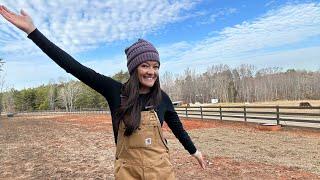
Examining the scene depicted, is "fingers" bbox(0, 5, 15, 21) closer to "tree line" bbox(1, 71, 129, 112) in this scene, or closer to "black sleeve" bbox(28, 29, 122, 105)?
"black sleeve" bbox(28, 29, 122, 105)

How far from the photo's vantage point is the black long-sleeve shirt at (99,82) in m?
2.37

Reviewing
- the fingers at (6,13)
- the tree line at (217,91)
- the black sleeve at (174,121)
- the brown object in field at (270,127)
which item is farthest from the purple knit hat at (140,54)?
the tree line at (217,91)

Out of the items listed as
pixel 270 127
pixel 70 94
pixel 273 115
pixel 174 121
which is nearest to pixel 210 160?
pixel 174 121

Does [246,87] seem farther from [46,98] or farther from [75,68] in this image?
[75,68]

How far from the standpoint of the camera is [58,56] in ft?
7.82

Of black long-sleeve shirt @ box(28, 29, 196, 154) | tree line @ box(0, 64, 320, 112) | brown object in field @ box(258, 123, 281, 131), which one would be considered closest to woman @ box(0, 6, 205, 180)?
black long-sleeve shirt @ box(28, 29, 196, 154)

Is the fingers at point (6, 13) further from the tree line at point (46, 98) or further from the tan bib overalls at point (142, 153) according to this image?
the tree line at point (46, 98)

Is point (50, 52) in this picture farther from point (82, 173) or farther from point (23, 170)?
point (23, 170)

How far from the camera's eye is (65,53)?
242 cm

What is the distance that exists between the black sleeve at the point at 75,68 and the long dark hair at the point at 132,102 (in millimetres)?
97

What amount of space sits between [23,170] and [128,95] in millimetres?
7276

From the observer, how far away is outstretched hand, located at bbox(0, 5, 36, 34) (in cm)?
230

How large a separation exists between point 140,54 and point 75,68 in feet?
1.43

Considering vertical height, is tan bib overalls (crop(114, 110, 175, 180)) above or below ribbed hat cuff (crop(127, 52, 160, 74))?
below
